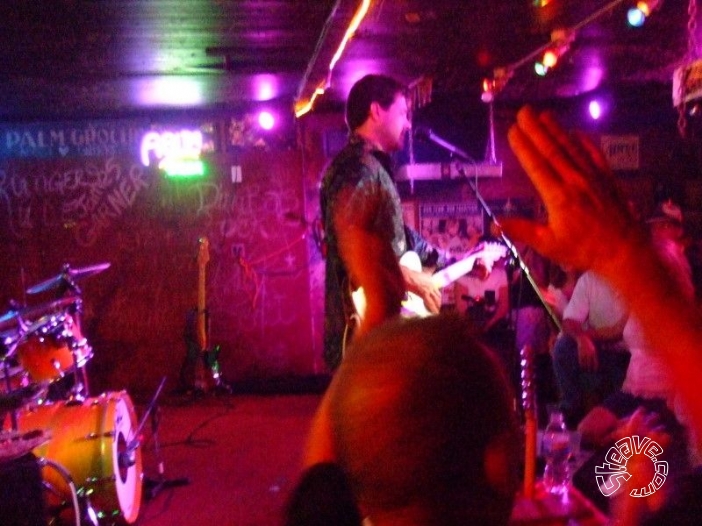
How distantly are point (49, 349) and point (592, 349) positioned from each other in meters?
3.22

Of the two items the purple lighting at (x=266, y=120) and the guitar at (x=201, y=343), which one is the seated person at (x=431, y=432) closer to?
the guitar at (x=201, y=343)

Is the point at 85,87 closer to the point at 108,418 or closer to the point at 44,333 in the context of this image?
the point at 44,333

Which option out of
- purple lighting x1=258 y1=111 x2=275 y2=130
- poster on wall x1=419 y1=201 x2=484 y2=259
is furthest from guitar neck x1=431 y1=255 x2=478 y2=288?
purple lighting x1=258 y1=111 x2=275 y2=130

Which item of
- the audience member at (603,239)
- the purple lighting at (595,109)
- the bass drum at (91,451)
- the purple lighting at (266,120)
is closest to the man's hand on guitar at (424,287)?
the audience member at (603,239)

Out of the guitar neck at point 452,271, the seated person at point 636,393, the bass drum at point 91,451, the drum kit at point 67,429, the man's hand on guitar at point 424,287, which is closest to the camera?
the man's hand on guitar at point 424,287

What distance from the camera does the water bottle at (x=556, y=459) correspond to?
7.34 ft

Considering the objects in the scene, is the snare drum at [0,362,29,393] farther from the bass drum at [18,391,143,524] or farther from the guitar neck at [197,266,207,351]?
the guitar neck at [197,266,207,351]

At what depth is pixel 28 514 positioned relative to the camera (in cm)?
311

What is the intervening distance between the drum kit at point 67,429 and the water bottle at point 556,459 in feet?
7.33

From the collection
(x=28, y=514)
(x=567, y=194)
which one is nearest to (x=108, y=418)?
(x=28, y=514)

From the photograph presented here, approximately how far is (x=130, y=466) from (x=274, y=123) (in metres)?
4.26

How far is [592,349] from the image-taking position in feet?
13.4

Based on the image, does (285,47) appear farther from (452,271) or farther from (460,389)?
(460,389)

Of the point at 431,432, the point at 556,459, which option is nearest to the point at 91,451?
the point at 556,459
